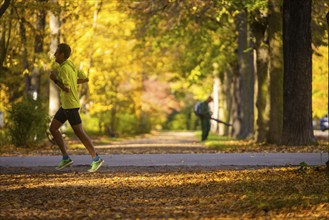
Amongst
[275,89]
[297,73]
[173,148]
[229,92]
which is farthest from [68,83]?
[229,92]

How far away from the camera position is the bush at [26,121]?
25016 mm

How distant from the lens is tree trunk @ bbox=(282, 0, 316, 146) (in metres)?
21.4

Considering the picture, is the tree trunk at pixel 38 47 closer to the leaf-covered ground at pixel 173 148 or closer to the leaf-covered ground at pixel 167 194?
the leaf-covered ground at pixel 173 148

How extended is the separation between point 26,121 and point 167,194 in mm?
15011

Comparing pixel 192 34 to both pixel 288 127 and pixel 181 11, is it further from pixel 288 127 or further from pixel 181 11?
pixel 288 127

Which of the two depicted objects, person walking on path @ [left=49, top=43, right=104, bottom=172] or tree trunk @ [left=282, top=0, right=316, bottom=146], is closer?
person walking on path @ [left=49, top=43, right=104, bottom=172]

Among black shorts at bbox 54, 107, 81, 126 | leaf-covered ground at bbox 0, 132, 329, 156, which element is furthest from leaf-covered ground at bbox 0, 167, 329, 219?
leaf-covered ground at bbox 0, 132, 329, 156

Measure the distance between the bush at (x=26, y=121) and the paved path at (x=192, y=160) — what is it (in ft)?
22.7

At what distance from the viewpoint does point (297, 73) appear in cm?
2184

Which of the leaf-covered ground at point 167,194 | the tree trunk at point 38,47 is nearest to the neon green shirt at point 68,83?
the leaf-covered ground at point 167,194

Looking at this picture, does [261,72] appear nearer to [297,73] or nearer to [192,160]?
Answer: [297,73]

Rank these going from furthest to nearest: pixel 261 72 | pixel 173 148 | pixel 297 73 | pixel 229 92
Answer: pixel 229 92 → pixel 261 72 → pixel 173 148 → pixel 297 73

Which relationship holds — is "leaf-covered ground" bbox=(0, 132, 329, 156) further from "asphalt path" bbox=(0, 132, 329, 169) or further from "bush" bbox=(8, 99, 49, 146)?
"asphalt path" bbox=(0, 132, 329, 169)

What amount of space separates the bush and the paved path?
691 cm
